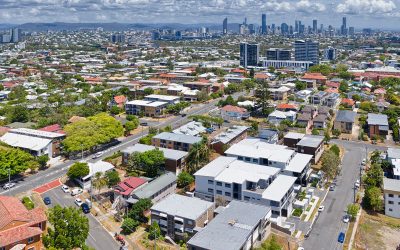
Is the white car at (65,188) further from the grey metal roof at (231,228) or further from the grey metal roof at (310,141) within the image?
the grey metal roof at (310,141)

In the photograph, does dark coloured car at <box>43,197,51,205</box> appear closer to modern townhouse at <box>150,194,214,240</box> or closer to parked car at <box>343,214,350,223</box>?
modern townhouse at <box>150,194,214,240</box>

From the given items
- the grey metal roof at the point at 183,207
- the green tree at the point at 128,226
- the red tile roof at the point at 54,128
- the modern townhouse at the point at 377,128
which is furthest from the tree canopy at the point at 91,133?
the modern townhouse at the point at 377,128

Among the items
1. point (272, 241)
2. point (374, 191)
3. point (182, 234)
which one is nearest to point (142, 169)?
point (182, 234)

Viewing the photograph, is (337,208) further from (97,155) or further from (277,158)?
(97,155)

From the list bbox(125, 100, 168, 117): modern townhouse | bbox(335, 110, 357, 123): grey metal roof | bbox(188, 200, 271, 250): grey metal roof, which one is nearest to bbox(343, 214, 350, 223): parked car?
bbox(188, 200, 271, 250): grey metal roof

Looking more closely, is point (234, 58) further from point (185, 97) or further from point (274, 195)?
point (274, 195)
